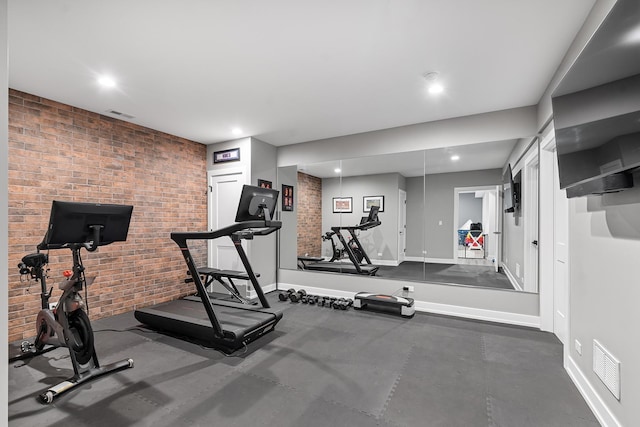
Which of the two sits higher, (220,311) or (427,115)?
(427,115)

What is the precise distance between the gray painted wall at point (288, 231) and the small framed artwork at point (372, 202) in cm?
142

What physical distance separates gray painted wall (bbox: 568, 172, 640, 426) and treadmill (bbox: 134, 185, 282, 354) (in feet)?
8.75

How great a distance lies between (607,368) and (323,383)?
1.99 meters

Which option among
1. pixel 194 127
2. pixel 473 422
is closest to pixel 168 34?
pixel 194 127

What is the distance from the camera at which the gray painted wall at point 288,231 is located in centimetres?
560

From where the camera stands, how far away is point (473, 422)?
1919 mm

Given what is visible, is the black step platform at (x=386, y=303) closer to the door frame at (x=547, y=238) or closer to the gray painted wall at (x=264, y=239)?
the door frame at (x=547, y=238)

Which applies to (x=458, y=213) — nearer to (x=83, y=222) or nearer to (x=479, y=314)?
(x=479, y=314)

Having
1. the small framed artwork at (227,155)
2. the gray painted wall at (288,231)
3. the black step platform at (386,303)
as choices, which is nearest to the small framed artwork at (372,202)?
the gray painted wall at (288,231)

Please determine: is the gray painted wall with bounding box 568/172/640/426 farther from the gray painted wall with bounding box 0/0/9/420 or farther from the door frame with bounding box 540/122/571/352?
the gray painted wall with bounding box 0/0/9/420

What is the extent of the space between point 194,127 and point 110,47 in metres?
2.08

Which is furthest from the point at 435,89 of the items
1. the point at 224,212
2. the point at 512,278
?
the point at 224,212

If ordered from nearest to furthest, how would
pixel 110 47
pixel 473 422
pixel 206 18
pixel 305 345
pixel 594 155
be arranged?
pixel 594 155 < pixel 473 422 < pixel 206 18 < pixel 110 47 < pixel 305 345

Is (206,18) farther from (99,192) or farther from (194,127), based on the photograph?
(99,192)
